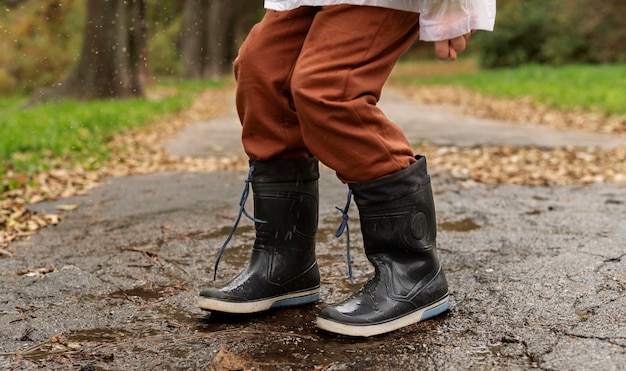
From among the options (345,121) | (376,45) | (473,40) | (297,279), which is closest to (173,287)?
(297,279)

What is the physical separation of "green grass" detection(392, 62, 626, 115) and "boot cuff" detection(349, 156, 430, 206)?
24.5 ft

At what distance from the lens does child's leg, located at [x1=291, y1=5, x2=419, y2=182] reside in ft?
6.48

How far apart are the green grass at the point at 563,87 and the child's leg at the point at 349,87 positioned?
7550 mm

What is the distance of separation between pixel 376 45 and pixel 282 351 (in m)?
0.89

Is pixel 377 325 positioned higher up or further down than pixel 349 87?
further down

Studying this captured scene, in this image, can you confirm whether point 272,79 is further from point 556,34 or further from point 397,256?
point 556,34

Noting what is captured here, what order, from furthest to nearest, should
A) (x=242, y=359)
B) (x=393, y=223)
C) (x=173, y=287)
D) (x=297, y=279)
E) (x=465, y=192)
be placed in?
(x=465, y=192), (x=173, y=287), (x=297, y=279), (x=393, y=223), (x=242, y=359)

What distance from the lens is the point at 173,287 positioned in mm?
2600

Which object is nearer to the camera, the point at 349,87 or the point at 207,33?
the point at 349,87

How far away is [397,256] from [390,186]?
23cm

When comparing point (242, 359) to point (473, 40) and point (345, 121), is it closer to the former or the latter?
point (345, 121)

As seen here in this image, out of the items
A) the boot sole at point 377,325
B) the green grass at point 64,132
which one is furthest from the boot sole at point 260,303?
the green grass at point 64,132

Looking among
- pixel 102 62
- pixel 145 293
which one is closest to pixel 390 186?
pixel 145 293

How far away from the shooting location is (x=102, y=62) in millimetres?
13289
